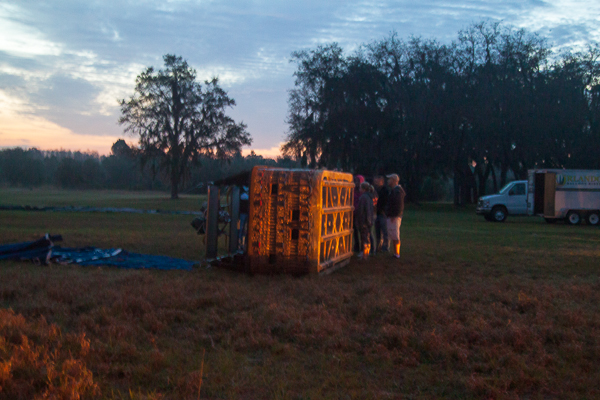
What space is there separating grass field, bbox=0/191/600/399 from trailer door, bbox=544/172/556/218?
58.6 feet

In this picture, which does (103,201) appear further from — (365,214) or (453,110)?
(365,214)

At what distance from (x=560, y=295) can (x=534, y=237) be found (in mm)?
10752

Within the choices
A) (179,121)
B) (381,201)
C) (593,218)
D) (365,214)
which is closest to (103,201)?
(179,121)

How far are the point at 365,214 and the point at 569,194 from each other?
18477 mm

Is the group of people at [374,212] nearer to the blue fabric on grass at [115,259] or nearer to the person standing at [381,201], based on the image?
the person standing at [381,201]

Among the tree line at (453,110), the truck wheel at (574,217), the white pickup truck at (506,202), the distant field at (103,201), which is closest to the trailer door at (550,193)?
the truck wheel at (574,217)

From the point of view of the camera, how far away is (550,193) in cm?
2459

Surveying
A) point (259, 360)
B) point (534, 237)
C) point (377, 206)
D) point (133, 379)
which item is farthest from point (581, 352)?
point (534, 237)

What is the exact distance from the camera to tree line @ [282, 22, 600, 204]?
35.9 metres

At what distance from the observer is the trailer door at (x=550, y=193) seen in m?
24.6

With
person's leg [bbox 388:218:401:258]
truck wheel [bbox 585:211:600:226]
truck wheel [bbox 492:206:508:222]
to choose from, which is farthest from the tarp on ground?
truck wheel [bbox 585:211:600:226]

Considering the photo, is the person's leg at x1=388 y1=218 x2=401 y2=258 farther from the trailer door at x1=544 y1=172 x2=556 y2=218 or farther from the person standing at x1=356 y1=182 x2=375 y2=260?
the trailer door at x1=544 y1=172 x2=556 y2=218

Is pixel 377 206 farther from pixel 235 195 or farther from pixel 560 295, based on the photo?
pixel 560 295

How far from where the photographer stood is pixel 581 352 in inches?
178
